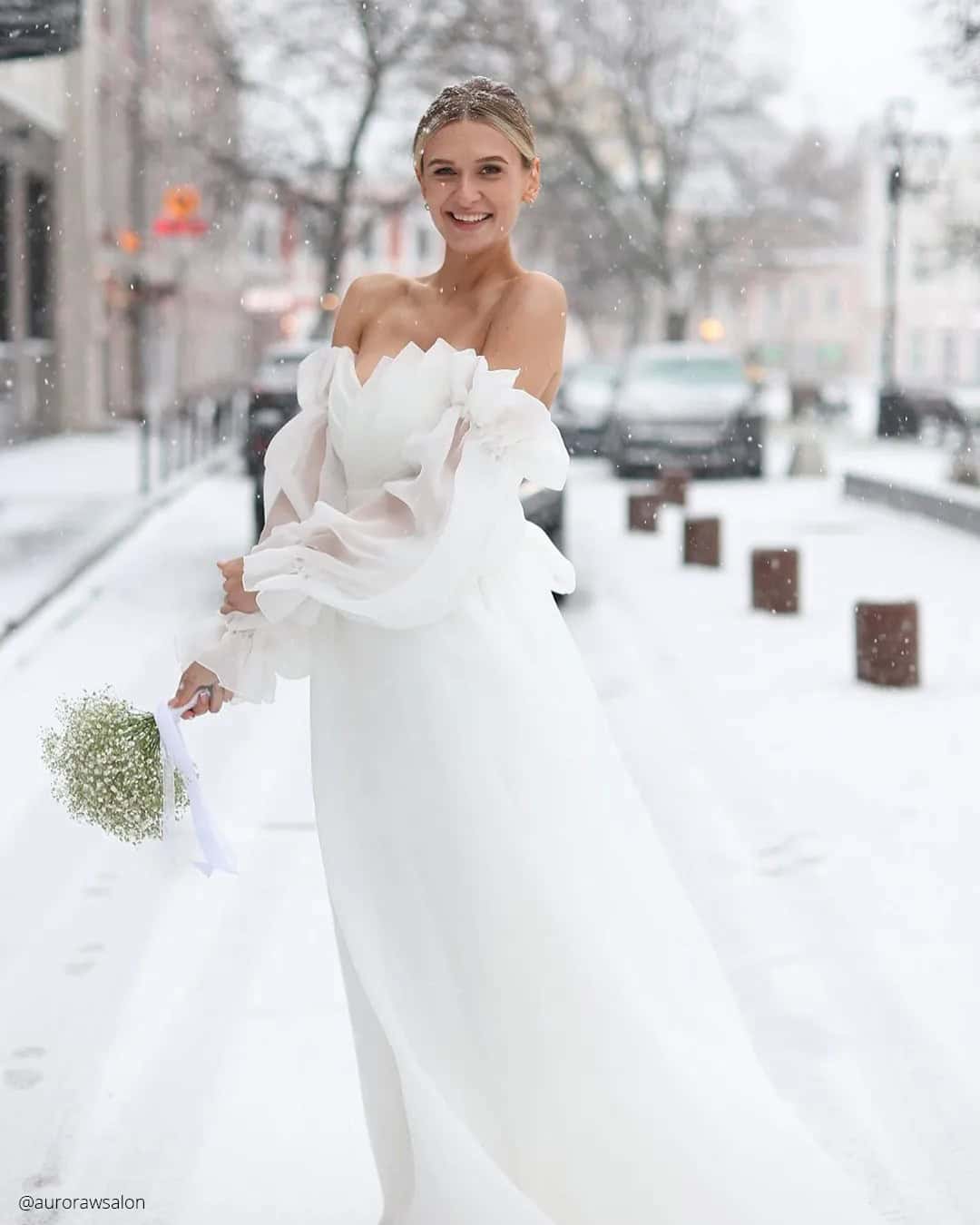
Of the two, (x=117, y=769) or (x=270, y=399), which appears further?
(x=270, y=399)

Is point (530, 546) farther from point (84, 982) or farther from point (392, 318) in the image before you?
point (84, 982)

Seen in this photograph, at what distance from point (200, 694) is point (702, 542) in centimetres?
1072

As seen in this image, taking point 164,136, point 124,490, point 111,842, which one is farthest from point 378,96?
point 111,842

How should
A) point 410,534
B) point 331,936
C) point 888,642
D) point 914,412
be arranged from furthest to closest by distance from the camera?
1. point 914,412
2. point 888,642
3. point 331,936
4. point 410,534

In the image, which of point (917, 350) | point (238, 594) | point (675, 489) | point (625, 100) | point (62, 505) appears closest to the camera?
point (238, 594)

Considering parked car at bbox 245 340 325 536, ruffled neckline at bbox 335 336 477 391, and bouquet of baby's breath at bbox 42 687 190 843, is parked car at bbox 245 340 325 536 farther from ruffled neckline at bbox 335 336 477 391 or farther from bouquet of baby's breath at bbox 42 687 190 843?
ruffled neckline at bbox 335 336 477 391

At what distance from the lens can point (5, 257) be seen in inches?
1097

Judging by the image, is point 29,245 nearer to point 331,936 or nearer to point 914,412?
point 914,412

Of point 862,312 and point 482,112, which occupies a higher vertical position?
point 862,312

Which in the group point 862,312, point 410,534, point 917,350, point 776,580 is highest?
point 862,312

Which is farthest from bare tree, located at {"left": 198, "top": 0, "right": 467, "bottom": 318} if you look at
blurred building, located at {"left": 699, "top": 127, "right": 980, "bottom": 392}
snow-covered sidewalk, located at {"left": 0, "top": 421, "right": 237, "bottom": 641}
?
blurred building, located at {"left": 699, "top": 127, "right": 980, "bottom": 392}

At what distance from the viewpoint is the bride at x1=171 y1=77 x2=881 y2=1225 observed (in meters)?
2.88

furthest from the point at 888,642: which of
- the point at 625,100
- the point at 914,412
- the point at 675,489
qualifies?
the point at 625,100

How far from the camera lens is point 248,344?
2699 inches
